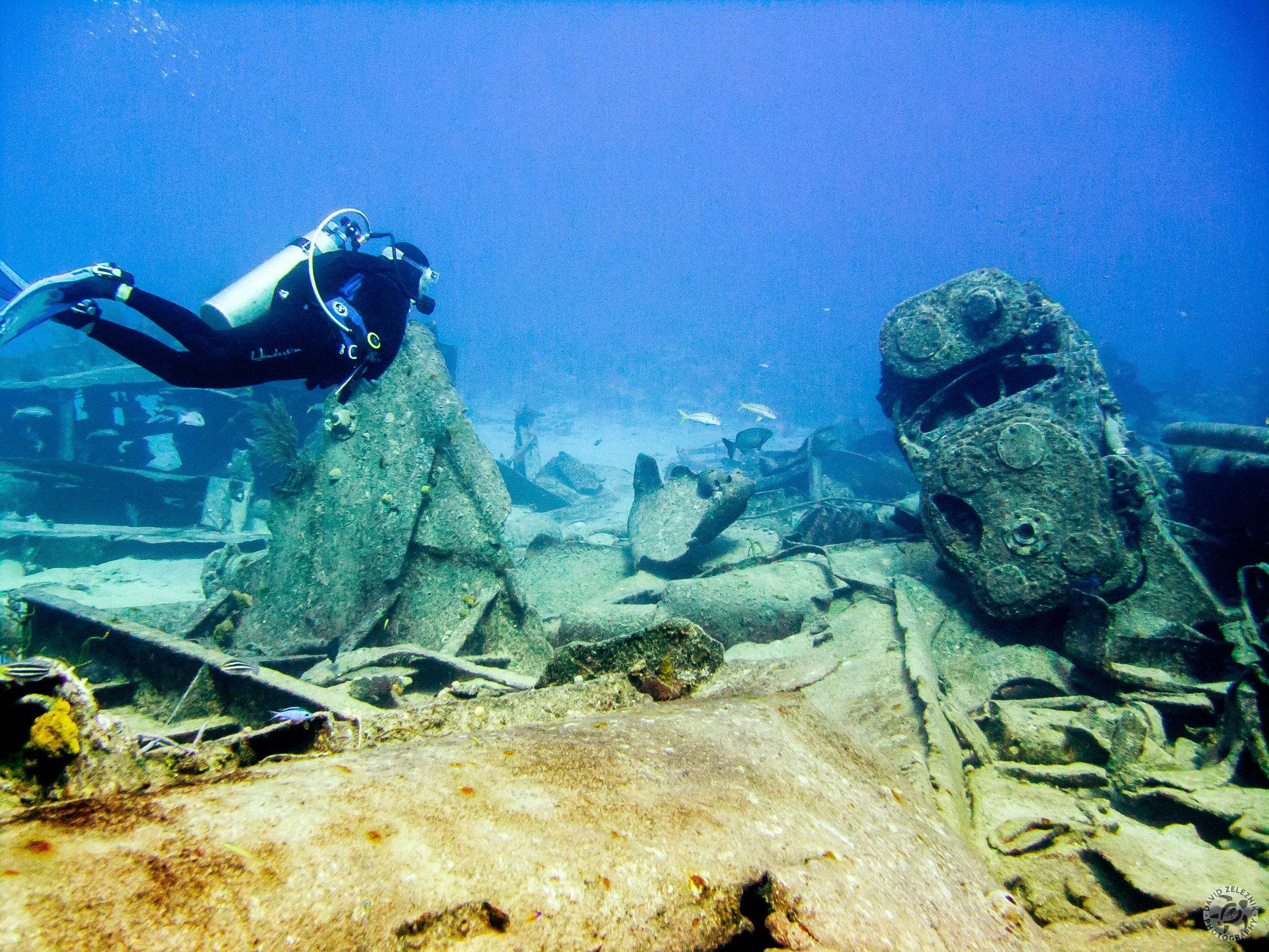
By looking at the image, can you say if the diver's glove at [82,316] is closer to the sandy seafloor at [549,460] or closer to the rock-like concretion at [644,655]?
the sandy seafloor at [549,460]

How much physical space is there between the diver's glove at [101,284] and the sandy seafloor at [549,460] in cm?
237

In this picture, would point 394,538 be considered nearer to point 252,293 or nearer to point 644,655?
point 252,293

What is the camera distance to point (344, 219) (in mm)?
5098

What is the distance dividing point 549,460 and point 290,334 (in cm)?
1763

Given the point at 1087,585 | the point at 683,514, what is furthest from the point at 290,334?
the point at 1087,585

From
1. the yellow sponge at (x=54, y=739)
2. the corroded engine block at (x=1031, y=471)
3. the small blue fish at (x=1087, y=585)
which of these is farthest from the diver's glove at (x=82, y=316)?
the small blue fish at (x=1087, y=585)

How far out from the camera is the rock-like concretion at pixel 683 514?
21.4 feet

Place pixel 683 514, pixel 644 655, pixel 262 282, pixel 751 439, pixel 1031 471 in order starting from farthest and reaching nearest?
pixel 751 439 < pixel 683 514 < pixel 1031 471 < pixel 262 282 < pixel 644 655

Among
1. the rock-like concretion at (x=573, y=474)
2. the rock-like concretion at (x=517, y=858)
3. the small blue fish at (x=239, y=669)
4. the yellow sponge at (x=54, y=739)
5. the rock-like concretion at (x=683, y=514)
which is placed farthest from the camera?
the rock-like concretion at (x=573, y=474)

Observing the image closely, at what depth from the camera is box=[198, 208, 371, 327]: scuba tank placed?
3.84 meters

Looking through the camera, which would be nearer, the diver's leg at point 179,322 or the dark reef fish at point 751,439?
the diver's leg at point 179,322

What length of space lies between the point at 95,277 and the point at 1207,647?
28.9 feet

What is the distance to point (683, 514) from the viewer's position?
696cm

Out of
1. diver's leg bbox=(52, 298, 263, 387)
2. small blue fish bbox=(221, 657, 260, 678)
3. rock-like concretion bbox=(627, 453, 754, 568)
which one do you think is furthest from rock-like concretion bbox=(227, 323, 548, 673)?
rock-like concretion bbox=(627, 453, 754, 568)
